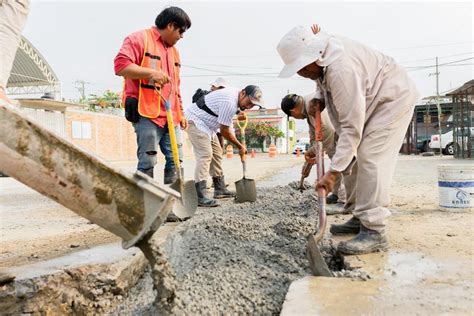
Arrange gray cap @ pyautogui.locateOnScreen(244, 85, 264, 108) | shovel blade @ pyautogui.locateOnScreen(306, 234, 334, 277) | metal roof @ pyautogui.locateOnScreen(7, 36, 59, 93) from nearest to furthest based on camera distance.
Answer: shovel blade @ pyautogui.locateOnScreen(306, 234, 334, 277) < gray cap @ pyautogui.locateOnScreen(244, 85, 264, 108) < metal roof @ pyautogui.locateOnScreen(7, 36, 59, 93)

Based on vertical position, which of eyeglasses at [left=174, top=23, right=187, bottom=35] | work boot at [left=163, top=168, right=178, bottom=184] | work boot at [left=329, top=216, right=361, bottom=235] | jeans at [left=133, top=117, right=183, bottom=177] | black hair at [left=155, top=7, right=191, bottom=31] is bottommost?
work boot at [left=329, top=216, right=361, bottom=235]

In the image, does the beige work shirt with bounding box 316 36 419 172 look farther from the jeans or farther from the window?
the window

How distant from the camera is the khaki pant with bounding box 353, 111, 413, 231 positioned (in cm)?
281

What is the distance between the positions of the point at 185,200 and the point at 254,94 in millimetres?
1672

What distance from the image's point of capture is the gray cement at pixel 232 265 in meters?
2.21

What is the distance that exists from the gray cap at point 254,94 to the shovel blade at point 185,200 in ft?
4.66

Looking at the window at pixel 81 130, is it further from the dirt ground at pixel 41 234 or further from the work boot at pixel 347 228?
the work boot at pixel 347 228

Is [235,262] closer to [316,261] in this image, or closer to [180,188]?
[316,261]

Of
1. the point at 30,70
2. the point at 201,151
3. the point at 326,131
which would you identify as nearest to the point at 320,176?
the point at 326,131

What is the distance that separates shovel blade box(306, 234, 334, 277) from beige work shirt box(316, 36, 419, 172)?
47cm

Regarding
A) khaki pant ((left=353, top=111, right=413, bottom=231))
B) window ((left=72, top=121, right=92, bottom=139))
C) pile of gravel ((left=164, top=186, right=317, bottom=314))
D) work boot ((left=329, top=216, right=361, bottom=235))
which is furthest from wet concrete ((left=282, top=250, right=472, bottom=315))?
window ((left=72, top=121, right=92, bottom=139))

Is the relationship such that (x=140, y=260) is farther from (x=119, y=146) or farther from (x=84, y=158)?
(x=119, y=146)

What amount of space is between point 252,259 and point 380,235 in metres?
0.83

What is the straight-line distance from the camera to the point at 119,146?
24156 millimetres
